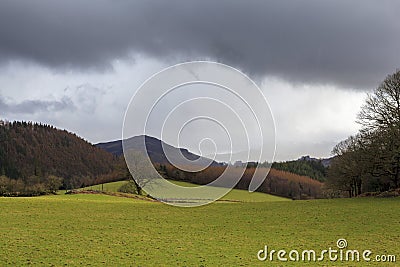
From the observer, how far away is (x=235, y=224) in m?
36.1

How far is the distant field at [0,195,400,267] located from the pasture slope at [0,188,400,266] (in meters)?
0.05

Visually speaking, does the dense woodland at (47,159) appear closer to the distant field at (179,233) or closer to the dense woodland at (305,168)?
the dense woodland at (305,168)

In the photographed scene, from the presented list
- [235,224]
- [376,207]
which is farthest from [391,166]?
[235,224]

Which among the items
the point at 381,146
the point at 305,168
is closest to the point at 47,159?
the point at 305,168

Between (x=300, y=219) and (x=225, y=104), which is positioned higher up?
(x=225, y=104)

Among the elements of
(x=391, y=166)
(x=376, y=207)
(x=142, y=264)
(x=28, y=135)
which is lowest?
(x=142, y=264)

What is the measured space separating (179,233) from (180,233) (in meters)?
0.07

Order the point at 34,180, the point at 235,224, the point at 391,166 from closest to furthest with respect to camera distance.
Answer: the point at 235,224 < the point at 391,166 < the point at 34,180

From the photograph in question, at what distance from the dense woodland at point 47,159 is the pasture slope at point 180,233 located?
79.0 m

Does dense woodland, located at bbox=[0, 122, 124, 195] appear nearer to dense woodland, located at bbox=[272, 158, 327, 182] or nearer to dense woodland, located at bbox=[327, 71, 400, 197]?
dense woodland, located at bbox=[272, 158, 327, 182]

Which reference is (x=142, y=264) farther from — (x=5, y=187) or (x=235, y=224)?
(x=5, y=187)

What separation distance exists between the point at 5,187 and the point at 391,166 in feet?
308

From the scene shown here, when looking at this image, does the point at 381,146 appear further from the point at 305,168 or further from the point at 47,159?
the point at 47,159

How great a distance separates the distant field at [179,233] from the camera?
2186 cm
